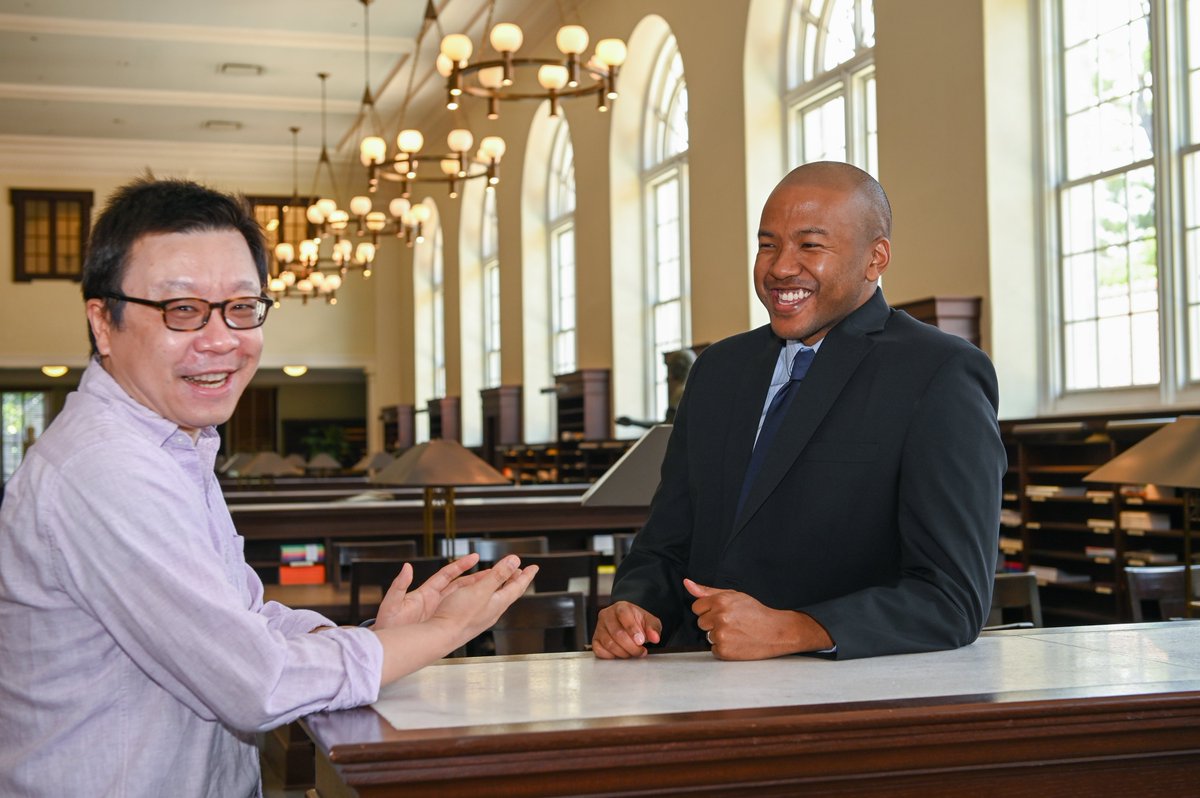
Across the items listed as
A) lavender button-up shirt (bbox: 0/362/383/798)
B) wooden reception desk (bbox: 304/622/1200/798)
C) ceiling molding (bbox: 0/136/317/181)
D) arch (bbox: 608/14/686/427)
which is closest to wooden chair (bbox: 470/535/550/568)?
wooden reception desk (bbox: 304/622/1200/798)

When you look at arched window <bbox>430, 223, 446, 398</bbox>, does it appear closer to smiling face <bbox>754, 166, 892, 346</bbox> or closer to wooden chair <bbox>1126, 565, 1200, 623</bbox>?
wooden chair <bbox>1126, 565, 1200, 623</bbox>

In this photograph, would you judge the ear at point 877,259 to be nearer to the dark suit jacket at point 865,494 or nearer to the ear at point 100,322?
the dark suit jacket at point 865,494

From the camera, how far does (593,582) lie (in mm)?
5230

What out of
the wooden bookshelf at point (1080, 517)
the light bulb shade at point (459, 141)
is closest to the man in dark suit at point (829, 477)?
the wooden bookshelf at point (1080, 517)

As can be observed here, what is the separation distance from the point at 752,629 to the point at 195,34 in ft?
53.5

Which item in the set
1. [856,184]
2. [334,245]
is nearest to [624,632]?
[856,184]

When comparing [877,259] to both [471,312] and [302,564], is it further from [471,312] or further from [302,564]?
[471,312]

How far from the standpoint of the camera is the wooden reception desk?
1390mm

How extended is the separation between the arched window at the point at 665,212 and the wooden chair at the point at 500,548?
6118 mm

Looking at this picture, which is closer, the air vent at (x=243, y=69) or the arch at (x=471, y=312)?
the air vent at (x=243, y=69)

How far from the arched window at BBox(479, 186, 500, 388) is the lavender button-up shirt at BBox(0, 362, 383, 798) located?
684 inches

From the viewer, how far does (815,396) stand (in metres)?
2.13

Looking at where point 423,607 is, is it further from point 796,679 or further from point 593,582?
point 593,582

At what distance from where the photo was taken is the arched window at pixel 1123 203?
6.80 meters
